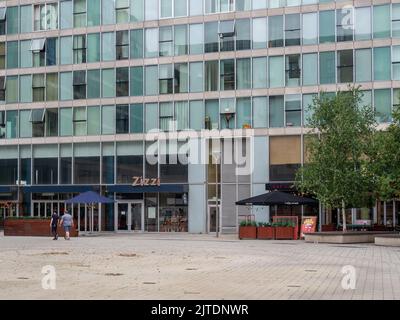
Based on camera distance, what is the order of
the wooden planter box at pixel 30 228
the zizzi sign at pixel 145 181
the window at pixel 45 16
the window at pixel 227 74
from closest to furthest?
1. the wooden planter box at pixel 30 228
2. the window at pixel 227 74
3. the zizzi sign at pixel 145 181
4. the window at pixel 45 16

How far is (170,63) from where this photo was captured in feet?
162

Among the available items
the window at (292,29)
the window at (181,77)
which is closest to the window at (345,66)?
the window at (292,29)

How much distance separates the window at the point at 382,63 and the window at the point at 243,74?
852 centimetres

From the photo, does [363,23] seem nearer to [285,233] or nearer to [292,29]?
[292,29]

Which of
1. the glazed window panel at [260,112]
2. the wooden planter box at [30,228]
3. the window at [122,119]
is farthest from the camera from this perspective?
the window at [122,119]

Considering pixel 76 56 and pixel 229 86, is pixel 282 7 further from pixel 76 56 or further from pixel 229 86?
pixel 76 56

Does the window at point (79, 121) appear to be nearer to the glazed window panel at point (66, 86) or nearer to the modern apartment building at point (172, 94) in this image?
the modern apartment building at point (172, 94)

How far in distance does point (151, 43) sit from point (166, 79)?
2903 millimetres

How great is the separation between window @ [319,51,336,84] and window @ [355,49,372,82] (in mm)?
1553

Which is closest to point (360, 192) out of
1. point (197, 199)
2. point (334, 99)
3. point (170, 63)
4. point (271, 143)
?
point (334, 99)

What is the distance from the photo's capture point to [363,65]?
45000 mm

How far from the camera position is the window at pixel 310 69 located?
A: 46.0 meters

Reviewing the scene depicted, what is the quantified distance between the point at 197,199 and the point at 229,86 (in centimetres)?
818

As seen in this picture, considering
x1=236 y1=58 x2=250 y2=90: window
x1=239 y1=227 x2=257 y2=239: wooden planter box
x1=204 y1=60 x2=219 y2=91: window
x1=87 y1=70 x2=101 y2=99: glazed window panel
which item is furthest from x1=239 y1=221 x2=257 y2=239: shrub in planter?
x1=87 y1=70 x2=101 y2=99: glazed window panel
